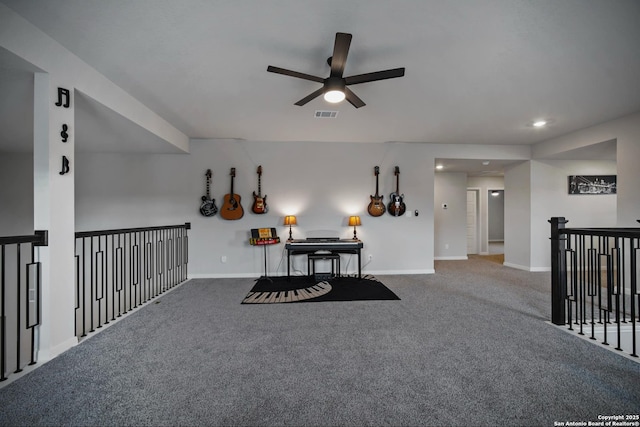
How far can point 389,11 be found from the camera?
5.79ft

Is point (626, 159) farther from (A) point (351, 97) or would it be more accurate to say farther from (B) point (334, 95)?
(B) point (334, 95)

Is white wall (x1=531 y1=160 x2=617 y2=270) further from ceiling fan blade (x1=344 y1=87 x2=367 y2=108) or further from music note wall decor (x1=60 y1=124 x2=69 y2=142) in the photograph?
music note wall decor (x1=60 y1=124 x2=69 y2=142)

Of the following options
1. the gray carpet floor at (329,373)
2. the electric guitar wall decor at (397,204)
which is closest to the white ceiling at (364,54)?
the electric guitar wall decor at (397,204)

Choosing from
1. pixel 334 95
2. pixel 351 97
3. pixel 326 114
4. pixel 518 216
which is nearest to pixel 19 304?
pixel 334 95

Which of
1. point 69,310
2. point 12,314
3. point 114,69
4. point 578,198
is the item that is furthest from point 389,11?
point 12,314

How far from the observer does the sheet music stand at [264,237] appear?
440 centimetres

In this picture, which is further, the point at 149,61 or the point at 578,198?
the point at 578,198

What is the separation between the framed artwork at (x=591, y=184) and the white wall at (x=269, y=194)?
302 cm

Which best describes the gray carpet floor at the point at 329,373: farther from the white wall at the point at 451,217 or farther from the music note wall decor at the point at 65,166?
the white wall at the point at 451,217

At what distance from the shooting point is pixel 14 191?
188 inches

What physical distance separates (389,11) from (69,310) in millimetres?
3403

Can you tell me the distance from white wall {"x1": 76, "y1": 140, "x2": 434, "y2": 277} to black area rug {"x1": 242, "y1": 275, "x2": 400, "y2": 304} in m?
0.46

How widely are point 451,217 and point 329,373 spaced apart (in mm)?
5935

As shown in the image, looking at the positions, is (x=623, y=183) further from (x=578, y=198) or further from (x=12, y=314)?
(x=12, y=314)
